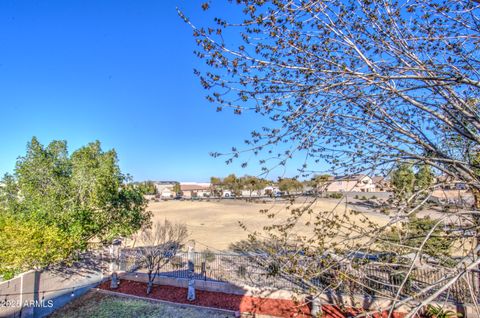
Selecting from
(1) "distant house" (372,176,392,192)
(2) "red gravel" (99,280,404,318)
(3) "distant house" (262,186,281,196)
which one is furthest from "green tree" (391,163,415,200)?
(2) "red gravel" (99,280,404,318)

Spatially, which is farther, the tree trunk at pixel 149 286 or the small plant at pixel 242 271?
the tree trunk at pixel 149 286

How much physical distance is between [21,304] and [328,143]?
11.3m

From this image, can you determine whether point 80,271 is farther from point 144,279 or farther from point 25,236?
point 25,236

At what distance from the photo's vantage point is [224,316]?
9180mm

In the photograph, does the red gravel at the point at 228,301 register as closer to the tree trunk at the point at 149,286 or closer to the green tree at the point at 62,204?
the tree trunk at the point at 149,286

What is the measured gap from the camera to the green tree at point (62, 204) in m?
9.56

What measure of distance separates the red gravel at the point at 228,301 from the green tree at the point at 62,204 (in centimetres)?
264

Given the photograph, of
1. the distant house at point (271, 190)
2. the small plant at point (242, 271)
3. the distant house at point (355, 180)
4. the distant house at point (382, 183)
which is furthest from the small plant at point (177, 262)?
the distant house at point (382, 183)

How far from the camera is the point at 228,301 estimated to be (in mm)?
10188

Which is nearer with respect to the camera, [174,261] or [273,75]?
[273,75]

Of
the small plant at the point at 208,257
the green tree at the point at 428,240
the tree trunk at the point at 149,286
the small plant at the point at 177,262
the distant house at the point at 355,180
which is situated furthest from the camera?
the small plant at the point at 177,262

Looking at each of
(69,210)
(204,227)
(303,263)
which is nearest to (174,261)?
(69,210)

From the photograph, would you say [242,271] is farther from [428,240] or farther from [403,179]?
[403,179]

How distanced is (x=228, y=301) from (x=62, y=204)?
28.3 feet
